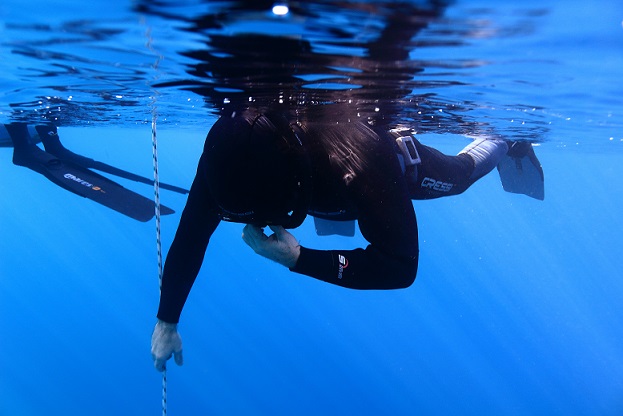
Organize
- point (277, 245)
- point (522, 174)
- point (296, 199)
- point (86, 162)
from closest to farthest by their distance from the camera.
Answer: point (296, 199) → point (277, 245) → point (86, 162) → point (522, 174)

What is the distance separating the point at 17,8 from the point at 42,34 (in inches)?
23.4

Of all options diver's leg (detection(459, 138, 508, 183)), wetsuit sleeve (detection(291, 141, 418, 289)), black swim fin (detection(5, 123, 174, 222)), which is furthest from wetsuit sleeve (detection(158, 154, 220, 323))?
diver's leg (detection(459, 138, 508, 183))

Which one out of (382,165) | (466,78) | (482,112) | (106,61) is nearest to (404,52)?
(382,165)

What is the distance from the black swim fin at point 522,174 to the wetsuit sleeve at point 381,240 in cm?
502

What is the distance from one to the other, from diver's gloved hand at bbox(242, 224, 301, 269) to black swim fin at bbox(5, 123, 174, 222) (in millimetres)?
1788

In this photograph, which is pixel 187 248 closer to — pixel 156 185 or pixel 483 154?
pixel 156 185

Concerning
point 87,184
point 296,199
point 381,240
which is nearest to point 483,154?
point 381,240

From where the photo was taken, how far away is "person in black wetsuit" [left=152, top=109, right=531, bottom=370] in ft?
12.3

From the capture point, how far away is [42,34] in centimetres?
405

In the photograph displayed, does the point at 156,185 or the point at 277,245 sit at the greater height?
the point at 156,185

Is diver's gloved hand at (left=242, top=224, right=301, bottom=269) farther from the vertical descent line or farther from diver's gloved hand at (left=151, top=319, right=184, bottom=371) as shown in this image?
diver's gloved hand at (left=151, top=319, right=184, bottom=371)

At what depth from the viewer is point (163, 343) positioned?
505 centimetres

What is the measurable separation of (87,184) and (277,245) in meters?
3.05

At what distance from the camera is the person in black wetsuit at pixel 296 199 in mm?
3758
